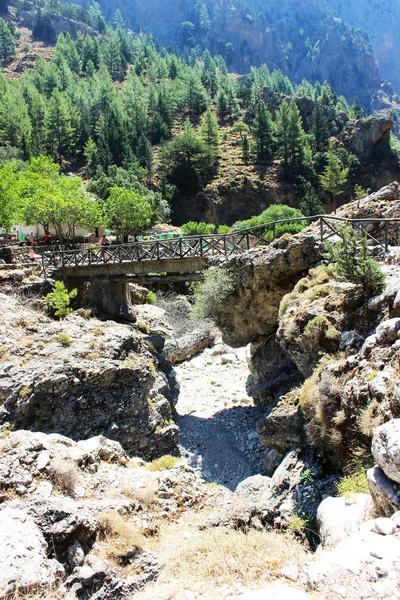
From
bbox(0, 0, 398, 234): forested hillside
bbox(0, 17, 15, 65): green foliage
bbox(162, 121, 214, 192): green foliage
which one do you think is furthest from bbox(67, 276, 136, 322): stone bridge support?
bbox(0, 17, 15, 65): green foliage

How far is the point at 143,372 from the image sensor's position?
43.7 ft

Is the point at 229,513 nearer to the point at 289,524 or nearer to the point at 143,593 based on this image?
the point at 289,524

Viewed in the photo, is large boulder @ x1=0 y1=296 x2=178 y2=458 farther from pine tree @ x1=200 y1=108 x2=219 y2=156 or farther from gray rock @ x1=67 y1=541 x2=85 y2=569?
pine tree @ x1=200 y1=108 x2=219 y2=156

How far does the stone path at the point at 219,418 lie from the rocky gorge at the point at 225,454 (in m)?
0.11

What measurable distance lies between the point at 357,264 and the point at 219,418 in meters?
10.8

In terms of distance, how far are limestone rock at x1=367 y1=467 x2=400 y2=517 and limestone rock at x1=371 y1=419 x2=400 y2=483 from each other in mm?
126

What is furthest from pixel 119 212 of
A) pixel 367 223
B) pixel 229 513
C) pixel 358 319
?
pixel 229 513

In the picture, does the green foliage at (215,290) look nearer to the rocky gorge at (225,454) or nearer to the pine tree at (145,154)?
the rocky gorge at (225,454)

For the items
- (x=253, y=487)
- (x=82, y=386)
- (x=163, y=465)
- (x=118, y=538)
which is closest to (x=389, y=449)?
(x=118, y=538)

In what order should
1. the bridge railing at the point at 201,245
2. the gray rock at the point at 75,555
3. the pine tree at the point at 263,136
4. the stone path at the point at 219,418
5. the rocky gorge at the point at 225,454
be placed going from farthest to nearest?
1. the pine tree at the point at 263,136
2. the bridge railing at the point at 201,245
3. the stone path at the point at 219,418
4. the gray rock at the point at 75,555
5. the rocky gorge at the point at 225,454

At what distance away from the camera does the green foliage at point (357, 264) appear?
1013cm

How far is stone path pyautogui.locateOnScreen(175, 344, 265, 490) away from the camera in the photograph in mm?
14695

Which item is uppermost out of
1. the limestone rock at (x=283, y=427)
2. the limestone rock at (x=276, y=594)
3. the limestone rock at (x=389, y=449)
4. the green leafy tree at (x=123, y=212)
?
the green leafy tree at (x=123, y=212)

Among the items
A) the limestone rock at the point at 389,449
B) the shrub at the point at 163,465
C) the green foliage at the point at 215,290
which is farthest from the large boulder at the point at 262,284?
the limestone rock at the point at 389,449
